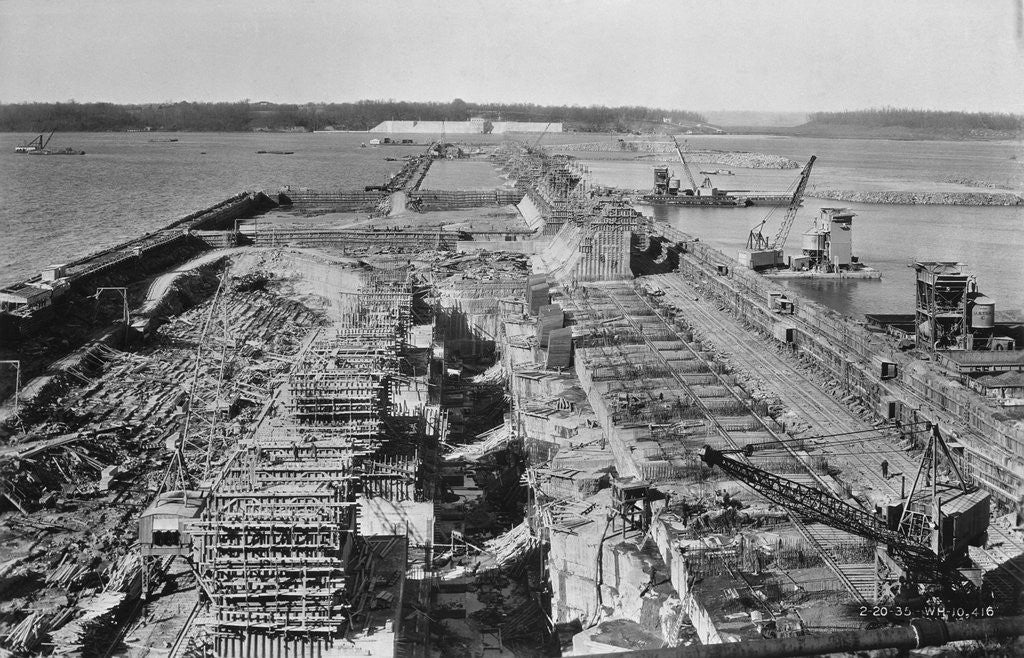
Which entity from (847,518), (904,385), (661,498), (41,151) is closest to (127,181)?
(41,151)

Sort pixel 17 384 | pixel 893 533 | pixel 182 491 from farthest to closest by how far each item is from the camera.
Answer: pixel 17 384, pixel 182 491, pixel 893 533

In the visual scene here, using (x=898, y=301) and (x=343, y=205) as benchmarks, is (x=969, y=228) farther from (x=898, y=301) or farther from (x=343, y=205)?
(x=343, y=205)

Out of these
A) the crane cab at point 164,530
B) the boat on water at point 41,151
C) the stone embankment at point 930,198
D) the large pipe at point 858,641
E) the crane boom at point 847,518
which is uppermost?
the boat on water at point 41,151

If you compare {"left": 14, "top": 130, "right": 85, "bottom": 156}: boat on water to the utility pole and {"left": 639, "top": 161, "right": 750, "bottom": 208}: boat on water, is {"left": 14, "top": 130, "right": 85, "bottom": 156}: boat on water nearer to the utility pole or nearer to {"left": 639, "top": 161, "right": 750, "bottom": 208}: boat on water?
{"left": 639, "top": 161, "right": 750, "bottom": 208}: boat on water

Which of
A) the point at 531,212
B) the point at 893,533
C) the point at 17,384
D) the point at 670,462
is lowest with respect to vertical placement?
the point at 670,462

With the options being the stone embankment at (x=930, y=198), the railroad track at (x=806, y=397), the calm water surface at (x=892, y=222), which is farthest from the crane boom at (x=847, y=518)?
the stone embankment at (x=930, y=198)

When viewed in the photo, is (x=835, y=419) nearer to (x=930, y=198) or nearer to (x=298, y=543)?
(x=298, y=543)

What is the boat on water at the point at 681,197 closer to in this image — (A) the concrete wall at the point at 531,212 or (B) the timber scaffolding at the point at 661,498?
(A) the concrete wall at the point at 531,212

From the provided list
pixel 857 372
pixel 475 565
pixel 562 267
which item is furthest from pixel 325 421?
pixel 562 267
